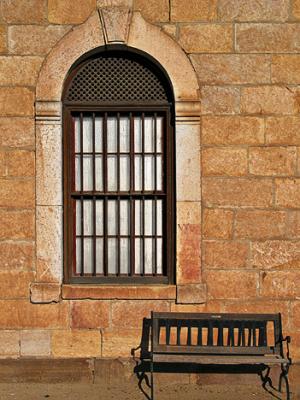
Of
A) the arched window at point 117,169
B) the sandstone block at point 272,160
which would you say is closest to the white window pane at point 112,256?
the arched window at point 117,169

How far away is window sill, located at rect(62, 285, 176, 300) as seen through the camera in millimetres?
6812

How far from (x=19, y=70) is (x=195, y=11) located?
205 centimetres

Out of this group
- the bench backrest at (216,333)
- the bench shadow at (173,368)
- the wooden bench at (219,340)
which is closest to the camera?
the wooden bench at (219,340)

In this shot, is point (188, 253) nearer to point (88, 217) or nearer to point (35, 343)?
point (88, 217)

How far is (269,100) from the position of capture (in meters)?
6.80

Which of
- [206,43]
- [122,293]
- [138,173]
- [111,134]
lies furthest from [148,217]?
[206,43]

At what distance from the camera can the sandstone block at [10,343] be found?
22.4ft

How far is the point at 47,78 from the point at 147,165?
1478mm

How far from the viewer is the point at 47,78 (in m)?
6.81

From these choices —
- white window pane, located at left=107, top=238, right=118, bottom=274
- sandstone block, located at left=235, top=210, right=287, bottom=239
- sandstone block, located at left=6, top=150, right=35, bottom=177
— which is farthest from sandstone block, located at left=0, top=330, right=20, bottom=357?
sandstone block, located at left=235, top=210, right=287, bottom=239

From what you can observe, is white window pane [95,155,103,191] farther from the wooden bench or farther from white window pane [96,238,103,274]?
the wooden bench

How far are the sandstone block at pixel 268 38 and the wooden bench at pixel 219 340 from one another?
9.56 feet

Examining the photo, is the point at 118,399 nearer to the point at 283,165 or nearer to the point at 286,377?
the point at 286,377

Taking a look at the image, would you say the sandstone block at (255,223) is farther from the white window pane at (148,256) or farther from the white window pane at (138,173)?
the white window pane at (138,173)
